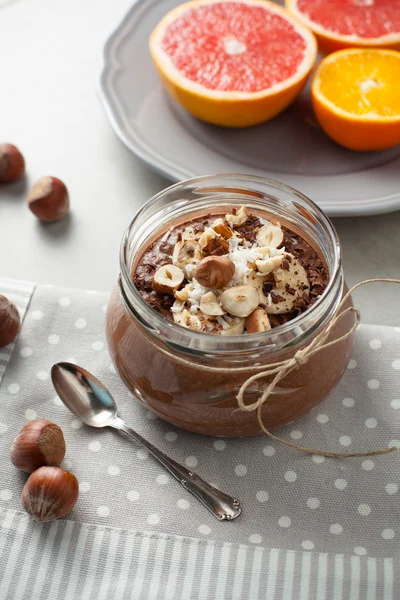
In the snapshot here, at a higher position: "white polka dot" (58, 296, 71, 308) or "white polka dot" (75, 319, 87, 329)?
"white polka dot" (58, 296, 71, 308)

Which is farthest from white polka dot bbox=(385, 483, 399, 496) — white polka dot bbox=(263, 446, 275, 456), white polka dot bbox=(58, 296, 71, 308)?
white polka dot bbox=(58, 296, 71, 308)

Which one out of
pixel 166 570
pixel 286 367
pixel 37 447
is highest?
pixel 286 367

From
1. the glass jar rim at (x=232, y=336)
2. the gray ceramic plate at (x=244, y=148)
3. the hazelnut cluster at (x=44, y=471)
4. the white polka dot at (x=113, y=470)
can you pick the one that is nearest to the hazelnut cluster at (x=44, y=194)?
the gray ceramic plate at (x=244, y=148)

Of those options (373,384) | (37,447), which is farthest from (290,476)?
(37,447)

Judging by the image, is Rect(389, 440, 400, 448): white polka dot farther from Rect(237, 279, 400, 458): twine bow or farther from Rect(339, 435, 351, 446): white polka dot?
Rect(237, 279, 400, 458): twine bow

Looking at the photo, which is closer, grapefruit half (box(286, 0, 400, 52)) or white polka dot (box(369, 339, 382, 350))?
white polka dot (box(369, 339, 382, 350))

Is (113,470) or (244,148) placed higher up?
(244,148)

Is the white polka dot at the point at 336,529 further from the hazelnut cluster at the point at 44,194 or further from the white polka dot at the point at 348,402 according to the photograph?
the hazelnut cluster at the point at 44,194

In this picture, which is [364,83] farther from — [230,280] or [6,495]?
[6,495]
